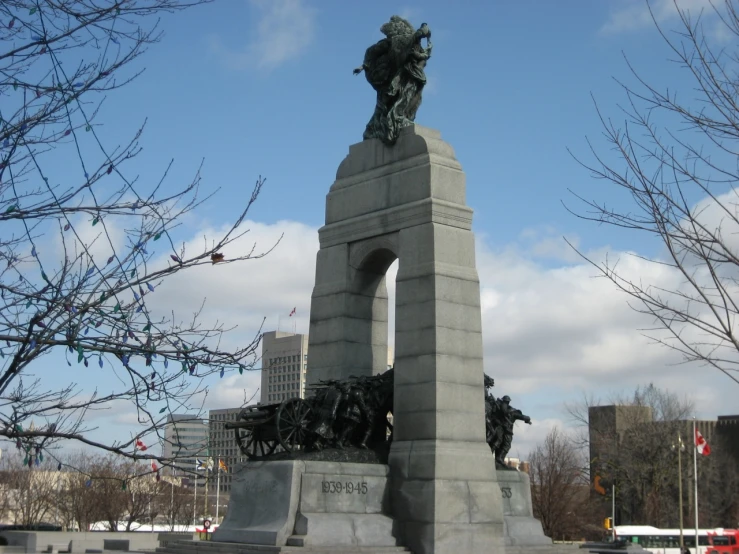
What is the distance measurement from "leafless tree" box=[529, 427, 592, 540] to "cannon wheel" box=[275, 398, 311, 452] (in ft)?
114

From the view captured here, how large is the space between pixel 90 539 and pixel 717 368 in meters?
43.2

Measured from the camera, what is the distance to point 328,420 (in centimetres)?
2170

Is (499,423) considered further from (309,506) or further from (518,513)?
(309,506)

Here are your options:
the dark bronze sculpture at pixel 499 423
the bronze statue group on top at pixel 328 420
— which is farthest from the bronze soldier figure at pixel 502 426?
the bronze statue group on top at pixel 328 420

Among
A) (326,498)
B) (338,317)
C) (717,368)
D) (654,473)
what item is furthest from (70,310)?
(654,473)

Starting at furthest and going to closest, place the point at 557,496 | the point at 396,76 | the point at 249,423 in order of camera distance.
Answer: the point at 557,496
the point at 396,76
the point at 249,423

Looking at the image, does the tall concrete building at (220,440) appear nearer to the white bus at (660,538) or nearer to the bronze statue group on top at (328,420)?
the bronze statue group on top at (328,420)

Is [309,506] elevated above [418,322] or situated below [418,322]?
below

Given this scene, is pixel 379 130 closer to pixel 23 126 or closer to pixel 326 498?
pixel 326 498

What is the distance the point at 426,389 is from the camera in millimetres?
22141

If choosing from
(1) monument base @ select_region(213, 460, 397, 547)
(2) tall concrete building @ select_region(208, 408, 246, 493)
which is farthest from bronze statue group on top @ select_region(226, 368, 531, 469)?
(1) monument base @ select_region(213, 460, 397, 547)

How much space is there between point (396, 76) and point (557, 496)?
1442 inches

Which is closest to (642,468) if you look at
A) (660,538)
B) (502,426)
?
(660,538)

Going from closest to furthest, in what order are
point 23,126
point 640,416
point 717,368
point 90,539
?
point 23,126
point 717,368
point 90,539
point 640,416
